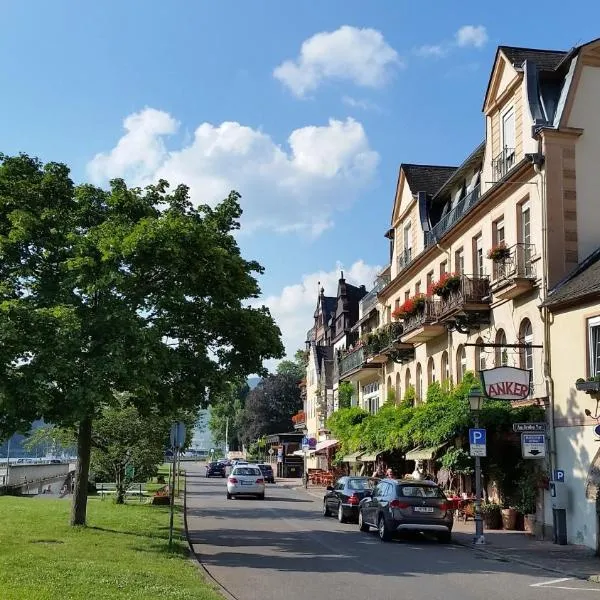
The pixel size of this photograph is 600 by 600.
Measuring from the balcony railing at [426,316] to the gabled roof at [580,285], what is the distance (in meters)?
8.03

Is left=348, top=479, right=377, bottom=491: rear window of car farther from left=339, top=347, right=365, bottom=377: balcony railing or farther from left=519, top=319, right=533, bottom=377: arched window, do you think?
left=339, top=347, right=365, bottom=377: balcony railing

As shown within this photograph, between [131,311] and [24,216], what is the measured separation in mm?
3090

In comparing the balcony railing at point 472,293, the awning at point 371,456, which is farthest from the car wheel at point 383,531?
the awning at point 371,456

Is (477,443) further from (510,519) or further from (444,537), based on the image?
(510,519)

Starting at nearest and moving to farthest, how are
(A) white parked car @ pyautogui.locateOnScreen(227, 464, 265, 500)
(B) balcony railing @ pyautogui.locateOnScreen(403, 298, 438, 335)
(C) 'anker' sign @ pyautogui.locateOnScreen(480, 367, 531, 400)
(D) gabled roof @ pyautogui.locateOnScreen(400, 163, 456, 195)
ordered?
(C) 'anker' sign @ pyautogui.locateOnScreen(480, 367, 531, 400) < (B) balcony railing @ pyautogui.locateOnScreen(403, 298, 438, 335) < (D) gabled roof @ pyautogui.locateOnScreen(400, 163, 456, 195) < (A) white parked car @ pyautogui.locateOnScreen(227, 464, 265, 500)

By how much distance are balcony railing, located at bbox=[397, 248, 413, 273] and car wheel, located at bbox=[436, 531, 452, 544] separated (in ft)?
55.3

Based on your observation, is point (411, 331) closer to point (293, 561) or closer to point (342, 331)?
point (293, 561)

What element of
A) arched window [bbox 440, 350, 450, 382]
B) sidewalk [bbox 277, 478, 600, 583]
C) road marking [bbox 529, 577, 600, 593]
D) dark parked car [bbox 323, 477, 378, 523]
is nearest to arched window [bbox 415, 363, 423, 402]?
arched window [bbox 440, 350, 450, 382]

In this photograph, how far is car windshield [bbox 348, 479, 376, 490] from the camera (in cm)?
2623

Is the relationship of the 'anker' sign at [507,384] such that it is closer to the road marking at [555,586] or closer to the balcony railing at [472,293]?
the balcony railing at [472,293]

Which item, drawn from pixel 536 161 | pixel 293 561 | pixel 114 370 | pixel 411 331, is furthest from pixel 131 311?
pixel 411 331

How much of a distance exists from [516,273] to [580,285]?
2821 millimetres

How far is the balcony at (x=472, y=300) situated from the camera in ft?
82.8

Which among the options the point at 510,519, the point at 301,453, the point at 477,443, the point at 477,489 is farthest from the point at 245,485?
the point at 301,453
